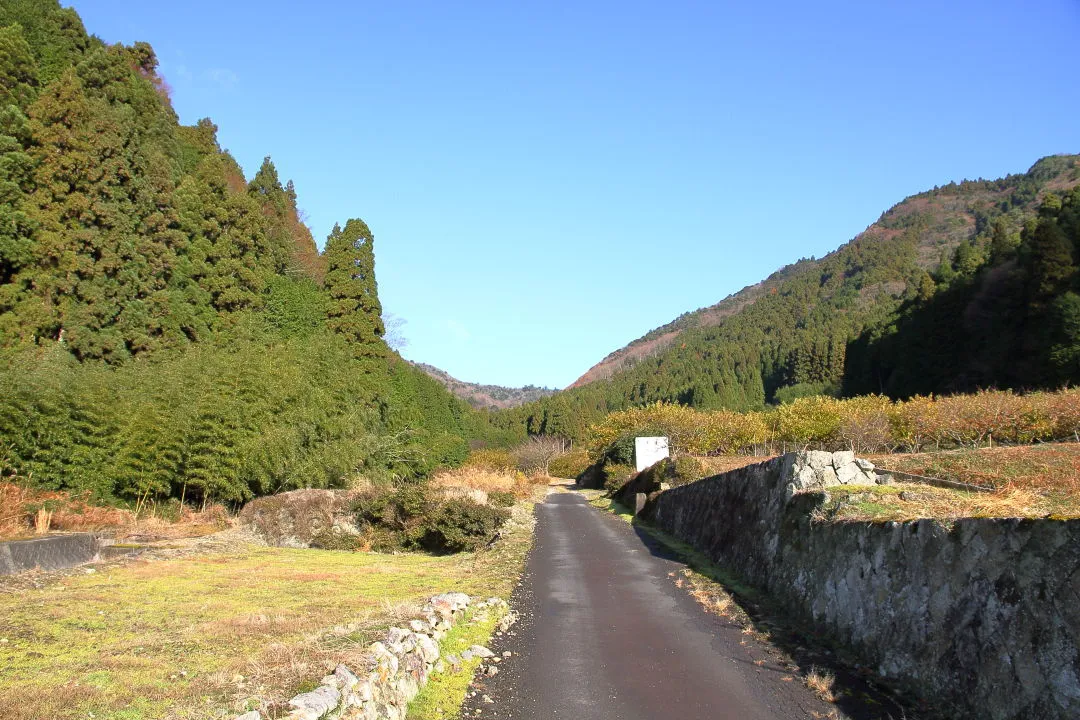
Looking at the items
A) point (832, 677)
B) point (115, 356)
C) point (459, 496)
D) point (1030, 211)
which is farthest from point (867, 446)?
point (1030, 211)

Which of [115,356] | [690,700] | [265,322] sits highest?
[265,322]

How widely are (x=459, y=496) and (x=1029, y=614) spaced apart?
638 inches

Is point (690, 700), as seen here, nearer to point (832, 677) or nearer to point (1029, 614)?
point (832, 677)

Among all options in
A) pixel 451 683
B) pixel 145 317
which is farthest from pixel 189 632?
pixel 145 317

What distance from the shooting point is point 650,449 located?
39.1 metres

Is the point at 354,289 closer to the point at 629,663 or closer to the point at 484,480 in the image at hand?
the point at 484,480

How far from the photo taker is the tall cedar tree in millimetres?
38969

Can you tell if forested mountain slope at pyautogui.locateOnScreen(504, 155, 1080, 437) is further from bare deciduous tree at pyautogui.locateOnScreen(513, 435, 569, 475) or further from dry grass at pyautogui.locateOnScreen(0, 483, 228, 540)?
dry grass at pyautogui.locateOnScreen(0, 483, 228, 540)

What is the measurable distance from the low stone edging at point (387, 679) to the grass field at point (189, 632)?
0.21 m

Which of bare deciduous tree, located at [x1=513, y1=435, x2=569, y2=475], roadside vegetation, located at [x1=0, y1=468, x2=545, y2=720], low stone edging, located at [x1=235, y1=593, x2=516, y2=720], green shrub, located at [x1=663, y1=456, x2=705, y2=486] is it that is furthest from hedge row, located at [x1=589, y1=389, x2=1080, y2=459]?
A: bare deciduous tree, located at [x1=513, y1=435, x2=569, y2=475]

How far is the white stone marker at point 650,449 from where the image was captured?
38500 millimetres

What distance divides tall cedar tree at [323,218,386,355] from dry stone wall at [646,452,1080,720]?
32.1 meters

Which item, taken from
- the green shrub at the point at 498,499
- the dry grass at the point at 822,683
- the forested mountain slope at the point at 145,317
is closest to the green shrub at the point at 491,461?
the forested mountain slope at the point at 145,317

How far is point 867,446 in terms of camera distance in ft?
84.8
